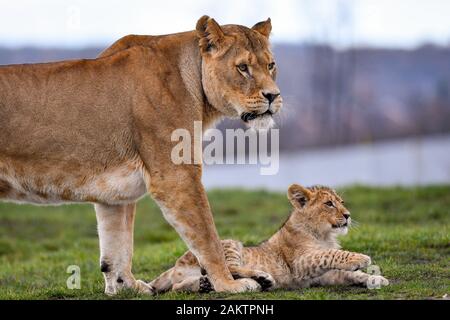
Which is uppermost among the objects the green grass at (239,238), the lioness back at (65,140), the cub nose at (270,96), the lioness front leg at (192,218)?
the cub nose at (270,96)

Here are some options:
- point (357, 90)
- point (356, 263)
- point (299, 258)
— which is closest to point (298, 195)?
point (299, 258)

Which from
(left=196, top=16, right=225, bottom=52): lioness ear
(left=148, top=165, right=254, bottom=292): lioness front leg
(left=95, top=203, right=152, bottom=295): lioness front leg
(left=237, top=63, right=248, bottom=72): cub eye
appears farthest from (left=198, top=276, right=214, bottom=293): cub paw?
(left=196, top=16, right=225, bottom=52): lioness ear

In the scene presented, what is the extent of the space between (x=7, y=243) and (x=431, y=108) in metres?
17.6

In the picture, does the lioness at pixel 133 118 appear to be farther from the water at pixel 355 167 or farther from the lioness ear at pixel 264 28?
the water at pixel 355 167

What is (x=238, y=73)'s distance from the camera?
6707 mm

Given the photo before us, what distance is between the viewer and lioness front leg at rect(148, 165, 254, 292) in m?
6.55

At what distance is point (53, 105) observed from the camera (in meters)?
6.71

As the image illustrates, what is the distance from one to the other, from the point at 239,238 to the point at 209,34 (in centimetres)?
316

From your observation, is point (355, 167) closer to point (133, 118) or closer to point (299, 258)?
point (299, 258)

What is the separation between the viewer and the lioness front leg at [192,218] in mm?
6551

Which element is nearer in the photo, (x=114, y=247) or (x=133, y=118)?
(x=133, y=118)

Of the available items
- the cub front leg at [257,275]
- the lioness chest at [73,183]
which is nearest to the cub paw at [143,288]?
the cub front leg at [257,275]

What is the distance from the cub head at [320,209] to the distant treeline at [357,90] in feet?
50.8

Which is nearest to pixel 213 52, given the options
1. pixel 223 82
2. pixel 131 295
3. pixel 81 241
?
pixel 223 82
